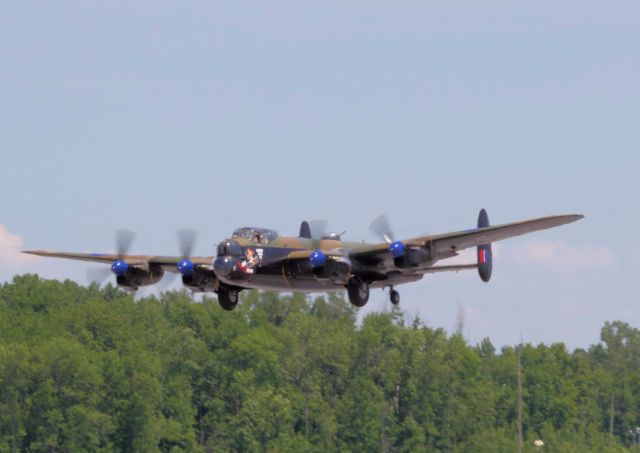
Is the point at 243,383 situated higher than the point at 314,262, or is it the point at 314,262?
the point at 314,262

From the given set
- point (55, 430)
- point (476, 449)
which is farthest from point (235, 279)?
point (476, 449)

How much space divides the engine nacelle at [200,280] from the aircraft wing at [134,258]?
471 mm

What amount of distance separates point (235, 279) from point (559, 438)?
315 feet

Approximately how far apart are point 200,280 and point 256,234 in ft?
13.2

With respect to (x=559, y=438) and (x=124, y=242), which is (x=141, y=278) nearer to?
(x=124, y=242)

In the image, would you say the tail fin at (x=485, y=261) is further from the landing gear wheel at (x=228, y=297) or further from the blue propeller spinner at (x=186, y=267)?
the blue propeller spinner at (x=186, y=267)

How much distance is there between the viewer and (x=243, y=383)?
142 m

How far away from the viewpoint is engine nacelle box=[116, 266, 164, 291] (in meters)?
71.4

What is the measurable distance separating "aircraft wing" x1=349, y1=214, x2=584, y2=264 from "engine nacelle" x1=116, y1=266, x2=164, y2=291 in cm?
1065

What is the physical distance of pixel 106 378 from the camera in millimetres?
137125

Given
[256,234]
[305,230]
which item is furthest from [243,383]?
[256,234]

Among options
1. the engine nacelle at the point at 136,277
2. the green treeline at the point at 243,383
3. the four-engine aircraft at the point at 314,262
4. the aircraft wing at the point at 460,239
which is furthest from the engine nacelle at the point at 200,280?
the green treeline at the point at 243,383

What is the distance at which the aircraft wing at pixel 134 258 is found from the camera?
228 ft

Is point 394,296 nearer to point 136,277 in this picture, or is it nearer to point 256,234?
point 256,234
